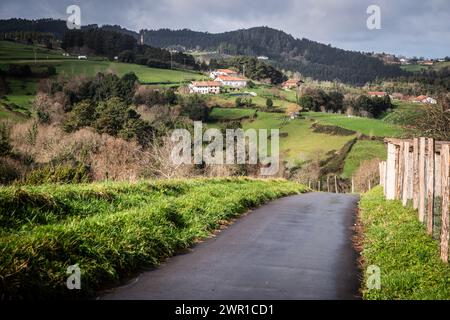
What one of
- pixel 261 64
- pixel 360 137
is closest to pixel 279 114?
pixel 360 137

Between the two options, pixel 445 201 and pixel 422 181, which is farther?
pixel 422 181

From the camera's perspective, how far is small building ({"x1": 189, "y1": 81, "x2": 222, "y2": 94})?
126 metres

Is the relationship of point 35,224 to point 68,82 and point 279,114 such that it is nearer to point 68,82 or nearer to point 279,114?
point 68,82

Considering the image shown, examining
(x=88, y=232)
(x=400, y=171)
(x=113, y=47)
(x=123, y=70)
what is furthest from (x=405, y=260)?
(x=113, y=47)

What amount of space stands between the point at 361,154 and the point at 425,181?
67.2m

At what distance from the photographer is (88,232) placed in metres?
8.08

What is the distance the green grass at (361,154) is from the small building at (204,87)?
166 feet

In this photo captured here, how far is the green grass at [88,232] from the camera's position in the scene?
249 inches

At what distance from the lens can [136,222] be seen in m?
9.43

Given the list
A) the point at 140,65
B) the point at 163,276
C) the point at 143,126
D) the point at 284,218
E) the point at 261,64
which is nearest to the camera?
the point at 163,276

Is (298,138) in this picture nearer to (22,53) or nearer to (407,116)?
(407,116)

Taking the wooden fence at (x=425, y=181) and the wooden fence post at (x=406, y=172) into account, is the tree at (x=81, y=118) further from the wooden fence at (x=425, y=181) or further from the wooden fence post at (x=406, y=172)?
the wooden fence post at (x=406, y=172)

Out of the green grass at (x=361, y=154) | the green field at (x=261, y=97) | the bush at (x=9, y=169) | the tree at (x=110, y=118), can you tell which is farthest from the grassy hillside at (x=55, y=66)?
the green grass at (x=361, y=154)
